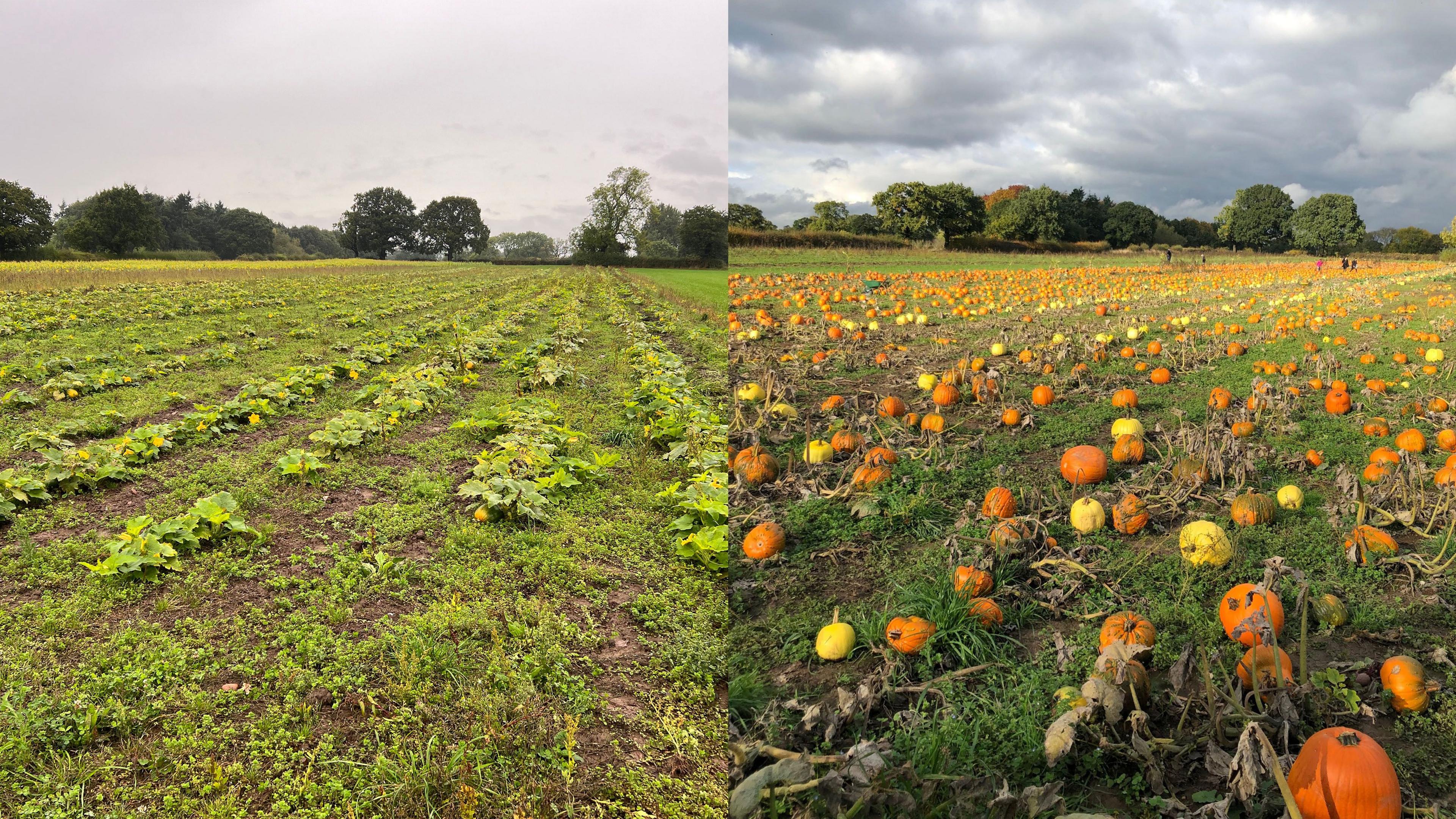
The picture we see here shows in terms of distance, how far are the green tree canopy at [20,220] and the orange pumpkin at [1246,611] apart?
81938mm

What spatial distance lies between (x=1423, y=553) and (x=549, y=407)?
7.60 metres

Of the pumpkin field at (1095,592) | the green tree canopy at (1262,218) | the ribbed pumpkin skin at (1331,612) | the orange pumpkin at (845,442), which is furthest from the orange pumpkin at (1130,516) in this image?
the green tree canopy at (1262,218)

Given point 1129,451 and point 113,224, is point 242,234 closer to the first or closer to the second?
point 113,224

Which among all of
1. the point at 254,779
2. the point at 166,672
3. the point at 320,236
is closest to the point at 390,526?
the point at 166,672

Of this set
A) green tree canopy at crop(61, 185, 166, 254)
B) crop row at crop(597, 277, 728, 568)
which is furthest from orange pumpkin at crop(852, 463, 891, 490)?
green tree canopy at crop(61, 185, 166, 254)

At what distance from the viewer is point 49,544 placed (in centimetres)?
515

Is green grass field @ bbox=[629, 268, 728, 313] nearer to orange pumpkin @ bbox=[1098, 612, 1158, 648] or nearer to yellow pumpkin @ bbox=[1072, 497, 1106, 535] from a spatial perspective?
yellow pumpkin @ bbox=[1072, 497, 1106, 535]

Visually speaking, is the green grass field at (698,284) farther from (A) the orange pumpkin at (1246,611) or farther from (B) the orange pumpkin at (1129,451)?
(A) the orange pumpkin at (1246,611)

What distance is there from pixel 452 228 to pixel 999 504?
125432mm

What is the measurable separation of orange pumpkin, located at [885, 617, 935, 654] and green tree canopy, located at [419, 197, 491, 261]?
120m

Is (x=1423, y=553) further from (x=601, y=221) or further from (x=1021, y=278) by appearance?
(x=601, y=221)

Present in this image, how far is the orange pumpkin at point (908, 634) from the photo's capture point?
135 inches

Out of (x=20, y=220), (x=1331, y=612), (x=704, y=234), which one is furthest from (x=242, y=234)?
(x=1331, y=612)

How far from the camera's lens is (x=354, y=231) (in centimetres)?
10869
